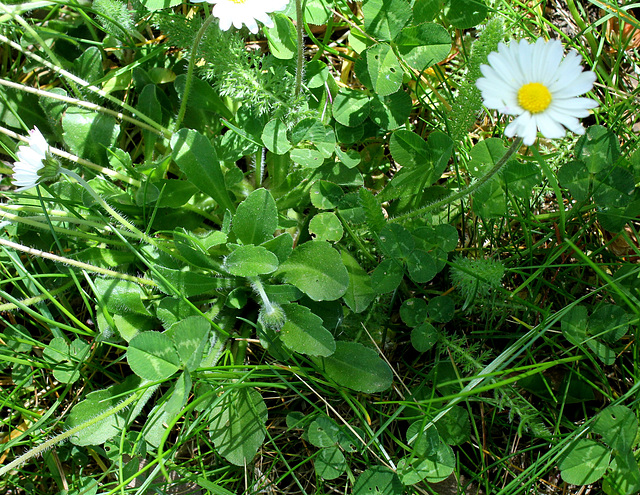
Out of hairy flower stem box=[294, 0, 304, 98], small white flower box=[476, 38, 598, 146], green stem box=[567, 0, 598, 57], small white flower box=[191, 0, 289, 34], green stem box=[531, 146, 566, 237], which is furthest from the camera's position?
green stem box=[567, 0, 598, 57]

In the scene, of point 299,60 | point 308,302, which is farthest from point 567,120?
point 308,302

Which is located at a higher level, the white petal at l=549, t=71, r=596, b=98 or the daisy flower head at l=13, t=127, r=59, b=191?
the white petal at l=549, t=71, r=596, b=98

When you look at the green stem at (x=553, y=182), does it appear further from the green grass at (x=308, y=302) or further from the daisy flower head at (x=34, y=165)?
the daisy flower head at (x=34, y=165)

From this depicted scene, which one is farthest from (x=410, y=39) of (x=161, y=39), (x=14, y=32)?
(x=14, y=32)

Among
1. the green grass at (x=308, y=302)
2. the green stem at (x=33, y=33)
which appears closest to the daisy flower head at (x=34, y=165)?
the green grass at (x=308, y=302)

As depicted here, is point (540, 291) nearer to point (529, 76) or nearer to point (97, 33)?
point (529, 76)

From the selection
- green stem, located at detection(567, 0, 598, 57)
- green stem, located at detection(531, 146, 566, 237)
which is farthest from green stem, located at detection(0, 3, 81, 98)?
green stem, located at detection(567, 0, 598, 57)

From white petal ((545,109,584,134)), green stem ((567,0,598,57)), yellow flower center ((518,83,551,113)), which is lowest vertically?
white petal ((545,109,584,134))

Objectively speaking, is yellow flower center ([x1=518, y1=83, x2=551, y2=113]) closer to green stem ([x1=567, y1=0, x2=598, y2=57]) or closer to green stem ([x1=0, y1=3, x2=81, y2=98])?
green stem ([x1=567, y1=0, x2=598, y2=57])
